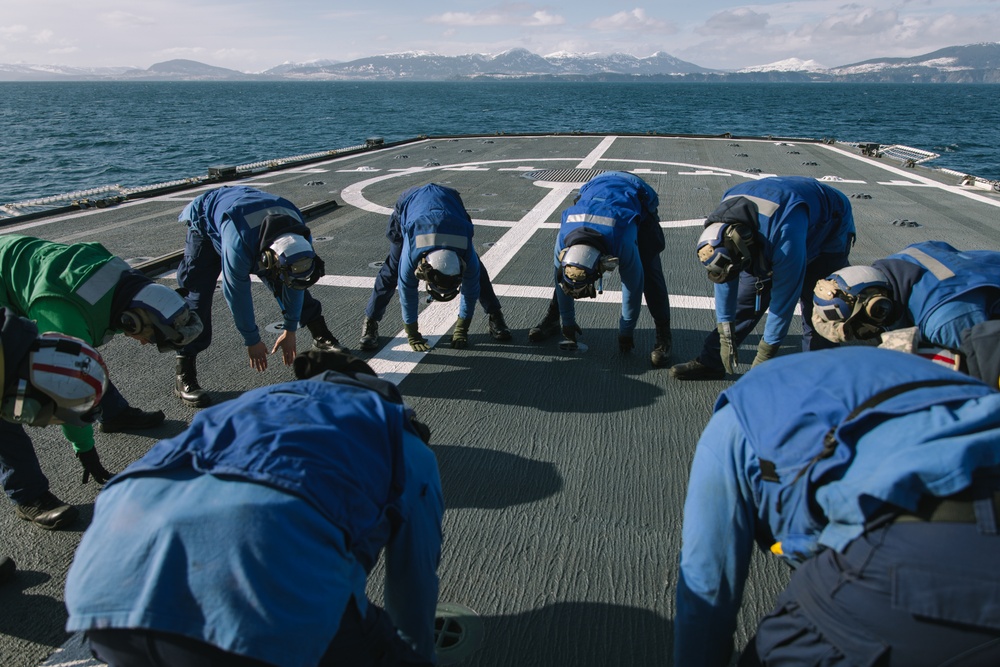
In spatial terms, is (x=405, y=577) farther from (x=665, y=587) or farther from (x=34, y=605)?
(x=34, y=605)

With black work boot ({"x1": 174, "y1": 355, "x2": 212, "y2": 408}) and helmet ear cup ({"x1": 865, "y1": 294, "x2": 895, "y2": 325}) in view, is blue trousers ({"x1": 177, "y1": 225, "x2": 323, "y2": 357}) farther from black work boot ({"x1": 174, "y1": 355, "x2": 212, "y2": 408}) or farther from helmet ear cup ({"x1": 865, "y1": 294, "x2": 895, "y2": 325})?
helmet ear cup ({"x1": 865, "y1": 294, "x2": 895, "y2": 325})

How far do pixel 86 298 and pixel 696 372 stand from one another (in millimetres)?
4099

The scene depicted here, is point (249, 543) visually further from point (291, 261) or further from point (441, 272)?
point (441, 272)

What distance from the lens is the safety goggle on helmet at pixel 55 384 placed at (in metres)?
2.17

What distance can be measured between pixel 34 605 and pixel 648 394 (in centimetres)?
380

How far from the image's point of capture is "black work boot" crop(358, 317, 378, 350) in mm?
5266

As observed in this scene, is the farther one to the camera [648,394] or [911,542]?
[648,394]

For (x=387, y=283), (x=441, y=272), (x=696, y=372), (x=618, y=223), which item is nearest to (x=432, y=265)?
(x=441, y=272)

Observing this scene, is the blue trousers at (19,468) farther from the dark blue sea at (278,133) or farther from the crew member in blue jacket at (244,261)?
the dark blue sea at (278,133)

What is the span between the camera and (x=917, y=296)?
9.59ft

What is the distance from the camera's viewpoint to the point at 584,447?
3838mm

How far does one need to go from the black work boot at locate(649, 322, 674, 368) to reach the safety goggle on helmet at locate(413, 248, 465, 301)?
71.2 inches

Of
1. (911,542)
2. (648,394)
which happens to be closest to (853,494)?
(911,542)

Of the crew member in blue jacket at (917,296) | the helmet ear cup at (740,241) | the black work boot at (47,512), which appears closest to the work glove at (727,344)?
the helmet ear cup at (740,241)
